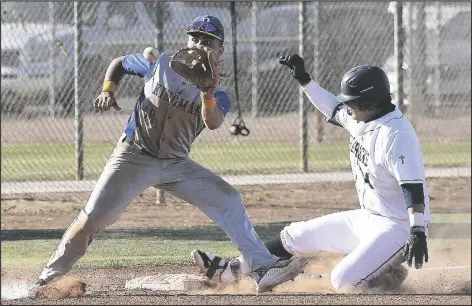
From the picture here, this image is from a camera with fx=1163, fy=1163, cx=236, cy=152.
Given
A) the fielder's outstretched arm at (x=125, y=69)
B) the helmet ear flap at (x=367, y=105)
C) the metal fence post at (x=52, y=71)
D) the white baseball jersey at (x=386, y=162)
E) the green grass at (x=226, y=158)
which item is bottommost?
the green grass at (x=226, y=158)

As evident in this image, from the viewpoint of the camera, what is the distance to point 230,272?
7.74 metres

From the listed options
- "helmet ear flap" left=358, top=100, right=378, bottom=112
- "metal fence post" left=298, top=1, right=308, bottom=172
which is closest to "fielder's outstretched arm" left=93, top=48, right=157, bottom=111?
"helmet ear flap" left=358, top=100, right=378, bottom=112

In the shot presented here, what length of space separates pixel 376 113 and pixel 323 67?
8.57m

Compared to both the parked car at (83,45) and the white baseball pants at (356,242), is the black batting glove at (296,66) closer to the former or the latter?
the white baseball pants at (356,242)

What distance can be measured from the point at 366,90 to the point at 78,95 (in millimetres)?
7584

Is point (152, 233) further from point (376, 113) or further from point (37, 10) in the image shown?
point (37, 10)

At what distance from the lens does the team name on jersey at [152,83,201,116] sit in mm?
7422

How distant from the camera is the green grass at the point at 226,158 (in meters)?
15.3

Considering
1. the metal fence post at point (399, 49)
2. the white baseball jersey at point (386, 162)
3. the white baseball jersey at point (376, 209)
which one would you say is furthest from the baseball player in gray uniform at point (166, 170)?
the metal fence post at point (399, 49)

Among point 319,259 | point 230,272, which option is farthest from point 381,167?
point 319,259

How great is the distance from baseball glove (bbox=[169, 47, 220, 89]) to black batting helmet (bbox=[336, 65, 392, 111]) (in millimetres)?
955

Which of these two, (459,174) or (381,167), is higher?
(381,167)

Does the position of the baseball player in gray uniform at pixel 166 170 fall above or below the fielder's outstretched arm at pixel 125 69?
below

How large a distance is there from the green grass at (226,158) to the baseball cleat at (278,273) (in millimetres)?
7667
